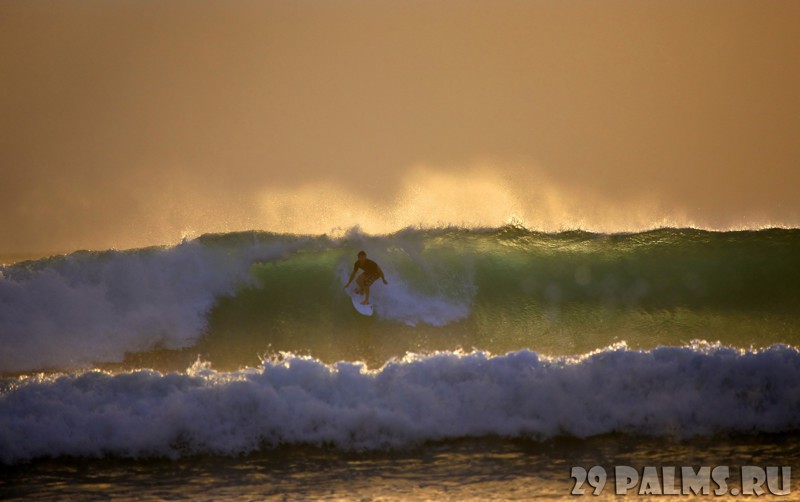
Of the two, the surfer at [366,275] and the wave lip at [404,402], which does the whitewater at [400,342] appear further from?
the surfer at [366,275]

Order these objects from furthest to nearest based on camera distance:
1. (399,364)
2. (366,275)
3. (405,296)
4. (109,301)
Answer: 1. (405,296)
2. (109,301)
3. (366,275)
4. (399,364)

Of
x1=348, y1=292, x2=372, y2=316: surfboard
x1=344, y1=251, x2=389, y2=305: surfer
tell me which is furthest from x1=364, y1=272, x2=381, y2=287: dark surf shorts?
x1=348, y1=292, x2=372, y2=316: surfboard

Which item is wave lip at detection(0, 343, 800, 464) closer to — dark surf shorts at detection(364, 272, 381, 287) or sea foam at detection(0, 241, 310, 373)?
sea foam at detection(0, 241, 310, 373)

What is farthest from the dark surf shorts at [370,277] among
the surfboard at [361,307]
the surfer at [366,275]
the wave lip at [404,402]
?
the wave lip at [404,402]

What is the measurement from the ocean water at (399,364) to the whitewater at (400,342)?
3cm

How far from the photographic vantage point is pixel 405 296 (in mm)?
14844

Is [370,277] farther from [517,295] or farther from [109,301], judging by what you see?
[109,301]

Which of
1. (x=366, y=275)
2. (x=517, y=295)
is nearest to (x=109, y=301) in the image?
(x=366, y=275)

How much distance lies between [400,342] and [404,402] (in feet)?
11.9

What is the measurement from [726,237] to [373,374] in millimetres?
8927

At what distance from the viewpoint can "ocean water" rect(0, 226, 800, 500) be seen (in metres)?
8.80

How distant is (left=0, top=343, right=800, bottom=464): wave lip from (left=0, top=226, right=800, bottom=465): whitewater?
0.9 inches

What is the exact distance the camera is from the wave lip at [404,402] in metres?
9.48

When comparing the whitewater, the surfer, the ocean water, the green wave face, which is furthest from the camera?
the surfer
